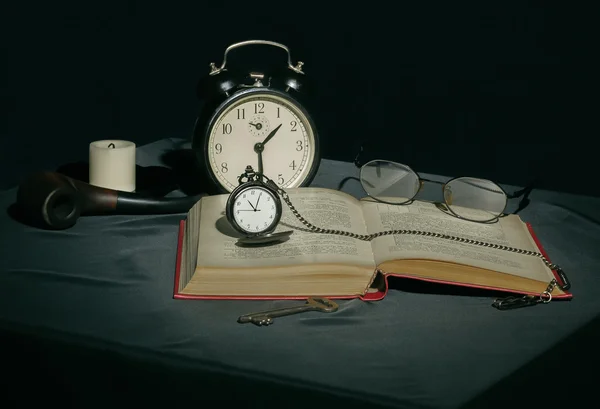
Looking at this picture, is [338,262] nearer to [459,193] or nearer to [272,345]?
[272,345]

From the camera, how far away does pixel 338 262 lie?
1.44 m

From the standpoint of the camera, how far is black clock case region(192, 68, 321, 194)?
188cm

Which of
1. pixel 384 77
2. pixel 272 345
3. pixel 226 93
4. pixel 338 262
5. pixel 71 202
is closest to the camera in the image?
pixel 272 345

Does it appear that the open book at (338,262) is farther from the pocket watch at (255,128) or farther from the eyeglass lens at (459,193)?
the pocket watch at (255,128)

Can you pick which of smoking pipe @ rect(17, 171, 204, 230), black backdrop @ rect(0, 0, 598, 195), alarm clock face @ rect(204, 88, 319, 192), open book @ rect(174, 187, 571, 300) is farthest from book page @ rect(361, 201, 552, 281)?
black backdrop @ rect(0, 0, 598, 195)

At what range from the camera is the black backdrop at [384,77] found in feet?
8.25

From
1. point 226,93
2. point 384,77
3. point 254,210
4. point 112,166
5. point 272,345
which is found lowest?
point 272,345

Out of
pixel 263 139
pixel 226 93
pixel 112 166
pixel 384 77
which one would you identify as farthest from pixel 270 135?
pixel 384 77

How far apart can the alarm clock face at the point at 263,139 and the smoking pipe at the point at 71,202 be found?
109 millimetres

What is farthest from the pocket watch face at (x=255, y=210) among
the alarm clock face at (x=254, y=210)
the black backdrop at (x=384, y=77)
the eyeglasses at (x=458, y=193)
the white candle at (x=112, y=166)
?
the black backdrop at (x=384, y=77)

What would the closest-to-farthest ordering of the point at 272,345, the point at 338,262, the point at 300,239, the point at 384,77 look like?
the point at 272,345
the point at 338,262
the point at 300,239
the point at 384,77

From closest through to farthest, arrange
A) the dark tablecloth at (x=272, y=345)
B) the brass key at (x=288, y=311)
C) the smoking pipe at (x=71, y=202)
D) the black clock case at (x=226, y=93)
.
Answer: the dark tablecloth at (x=272, y=345), the brass key at (x=288, y=311), the smoking pipe at (x=71, y=202), the black clock case at (x=226, y=93)

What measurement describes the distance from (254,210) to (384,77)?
132cm

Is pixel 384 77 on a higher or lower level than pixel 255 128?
higher
